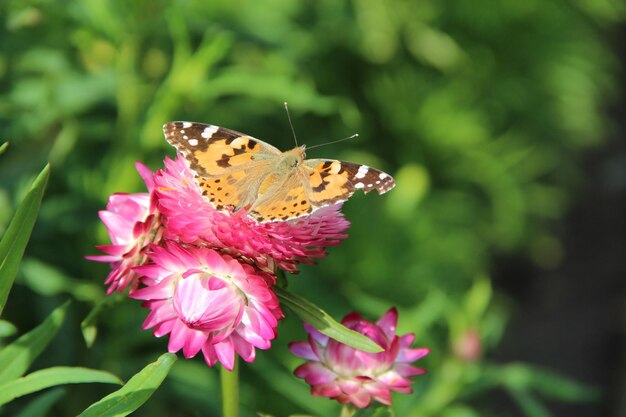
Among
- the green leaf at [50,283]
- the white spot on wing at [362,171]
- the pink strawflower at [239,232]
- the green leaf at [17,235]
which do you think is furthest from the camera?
the green leaf at [50,283]

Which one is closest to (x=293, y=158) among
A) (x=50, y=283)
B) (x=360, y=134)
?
(x=50, y=283)

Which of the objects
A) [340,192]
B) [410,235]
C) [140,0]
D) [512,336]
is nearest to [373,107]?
[410,235]

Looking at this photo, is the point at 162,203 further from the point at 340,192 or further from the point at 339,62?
the point at 339,62

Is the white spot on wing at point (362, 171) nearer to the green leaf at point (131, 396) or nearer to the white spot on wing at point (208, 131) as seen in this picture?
the white spot on wing at point (208, 131)

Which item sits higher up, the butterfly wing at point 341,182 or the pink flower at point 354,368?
the butterfly wing at point 341,182

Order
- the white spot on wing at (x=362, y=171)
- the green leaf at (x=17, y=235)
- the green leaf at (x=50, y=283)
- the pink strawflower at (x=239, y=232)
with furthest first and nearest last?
the green leaf at (x=50, y=283) → the white spot on wing at (x=362, y=171) → the pink strawflower at (x=239, y=232) → the green leaf at (x=17, y=235)

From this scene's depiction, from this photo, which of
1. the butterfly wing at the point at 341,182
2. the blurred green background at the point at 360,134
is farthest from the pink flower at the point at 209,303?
the blurred green background at the point at 360,134

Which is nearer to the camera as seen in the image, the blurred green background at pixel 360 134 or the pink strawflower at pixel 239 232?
the pink strawflower at pixel 239 232

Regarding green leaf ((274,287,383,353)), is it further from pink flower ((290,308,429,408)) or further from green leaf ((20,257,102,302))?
green leaf ((20,257,102,302))
